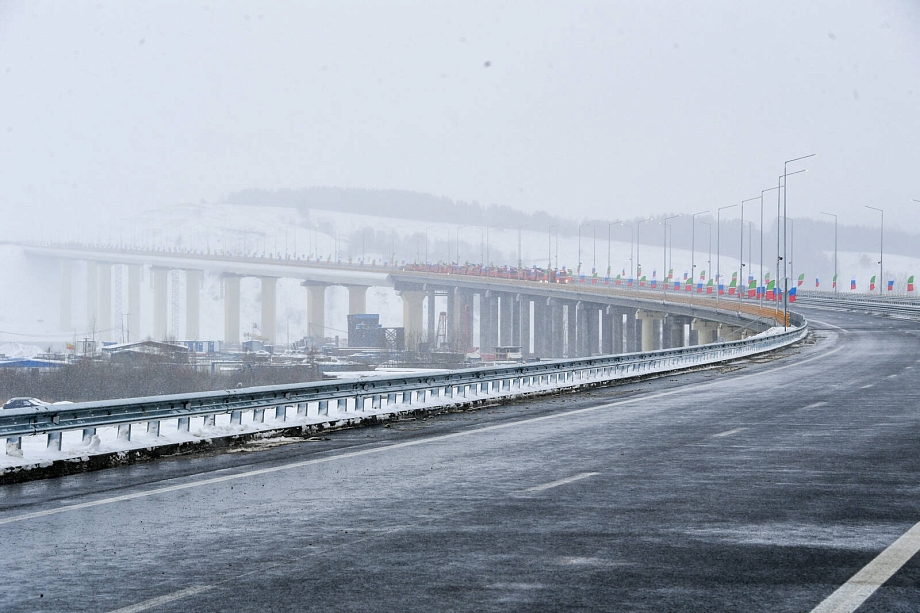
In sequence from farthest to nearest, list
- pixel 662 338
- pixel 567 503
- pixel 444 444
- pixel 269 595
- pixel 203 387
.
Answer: pixel 662 338 → pixel 203 387 → pixel 444 444 → pixel 567 503 → pixel 269 595

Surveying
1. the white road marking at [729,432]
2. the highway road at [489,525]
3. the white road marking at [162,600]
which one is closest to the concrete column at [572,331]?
the white road marking at [729,432]

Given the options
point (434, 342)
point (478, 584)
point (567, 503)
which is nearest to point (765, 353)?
point (567, 503)

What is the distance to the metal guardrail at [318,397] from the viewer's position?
52.1 feet

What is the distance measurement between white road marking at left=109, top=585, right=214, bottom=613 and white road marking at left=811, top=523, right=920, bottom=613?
12.8 ft

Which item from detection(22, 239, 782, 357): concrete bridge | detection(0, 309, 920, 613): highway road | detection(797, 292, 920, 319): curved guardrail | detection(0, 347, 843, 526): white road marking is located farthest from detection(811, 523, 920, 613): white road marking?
detection(797, 292, 920, 319): curved guardrail

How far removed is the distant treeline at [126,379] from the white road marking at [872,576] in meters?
103

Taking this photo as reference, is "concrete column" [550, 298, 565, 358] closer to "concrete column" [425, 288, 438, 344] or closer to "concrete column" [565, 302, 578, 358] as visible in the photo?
"concrete column" [565, 302, 578, 358]

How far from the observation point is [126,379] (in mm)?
118250

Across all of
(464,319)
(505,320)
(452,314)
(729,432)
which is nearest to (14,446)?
(729,432)

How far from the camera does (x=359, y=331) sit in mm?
177000

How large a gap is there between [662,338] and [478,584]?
11718cm

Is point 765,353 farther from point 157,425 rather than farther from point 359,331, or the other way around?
point 359,331

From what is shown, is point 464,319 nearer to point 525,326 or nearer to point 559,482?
point 525,326

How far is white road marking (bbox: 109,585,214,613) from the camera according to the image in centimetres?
758
